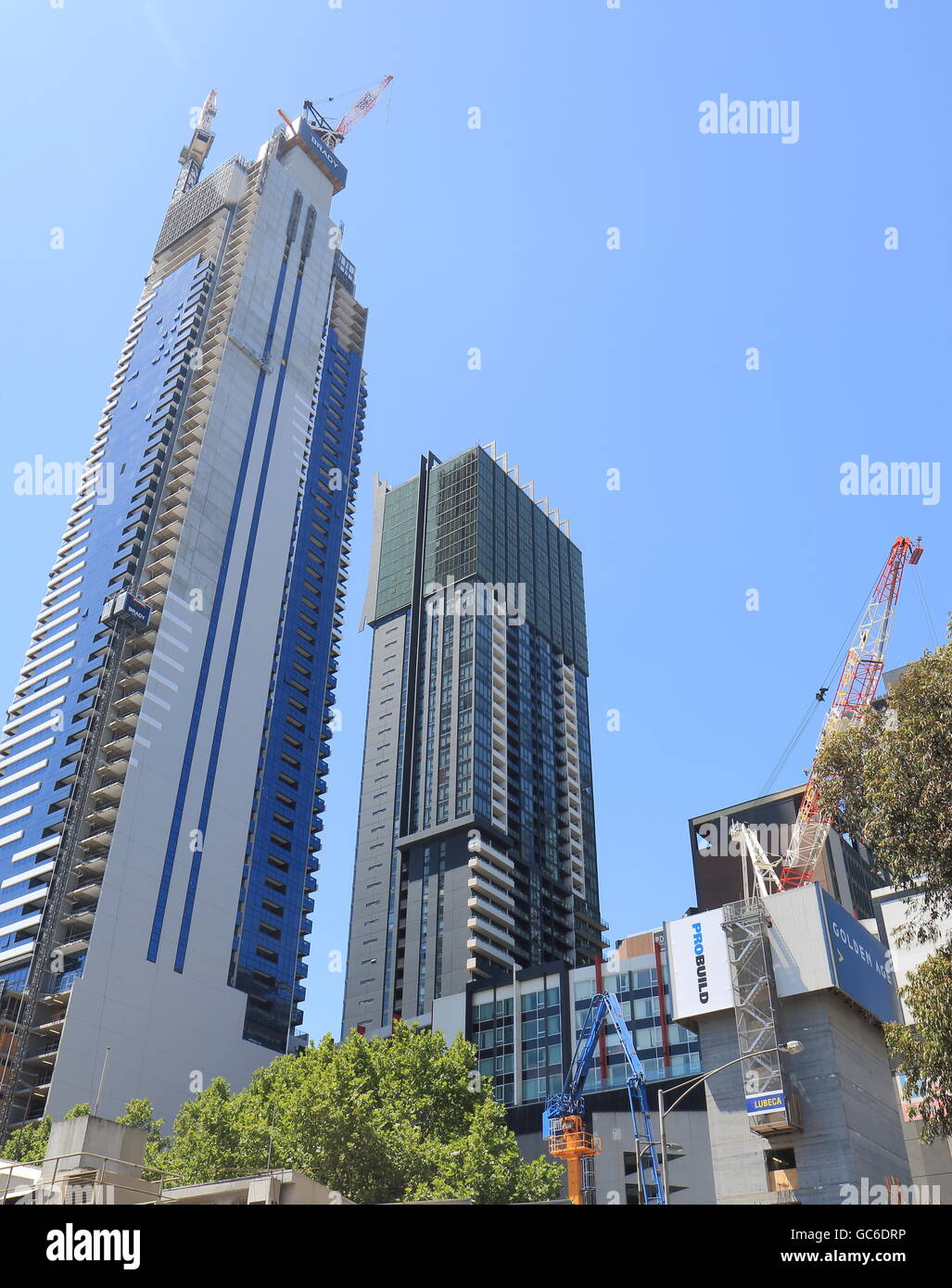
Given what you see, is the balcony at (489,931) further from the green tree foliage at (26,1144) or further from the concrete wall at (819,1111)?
the concrete wall at (819,1111)

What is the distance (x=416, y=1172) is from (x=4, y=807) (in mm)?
79606

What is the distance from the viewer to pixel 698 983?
5688 centimetres

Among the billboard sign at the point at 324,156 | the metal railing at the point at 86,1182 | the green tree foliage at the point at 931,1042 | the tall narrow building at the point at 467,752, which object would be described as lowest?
the metal railing at the point at 86,1182

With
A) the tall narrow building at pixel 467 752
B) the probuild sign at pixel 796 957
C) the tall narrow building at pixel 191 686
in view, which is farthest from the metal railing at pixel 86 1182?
the tall narrow building at pixel 467 752

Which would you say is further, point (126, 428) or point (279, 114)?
point (279, 114)

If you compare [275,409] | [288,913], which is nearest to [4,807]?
[288,913]

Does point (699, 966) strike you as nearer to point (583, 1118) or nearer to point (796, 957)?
point (796, 957)

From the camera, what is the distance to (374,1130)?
167ft

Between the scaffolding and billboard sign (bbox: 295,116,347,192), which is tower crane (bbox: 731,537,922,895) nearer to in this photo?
the scaffolding

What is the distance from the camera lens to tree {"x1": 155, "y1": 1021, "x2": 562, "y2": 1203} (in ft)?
163

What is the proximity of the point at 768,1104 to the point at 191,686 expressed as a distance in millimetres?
86216

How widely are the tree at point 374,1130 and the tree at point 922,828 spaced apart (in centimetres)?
2424

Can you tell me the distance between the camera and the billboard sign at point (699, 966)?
55531 millimetres
